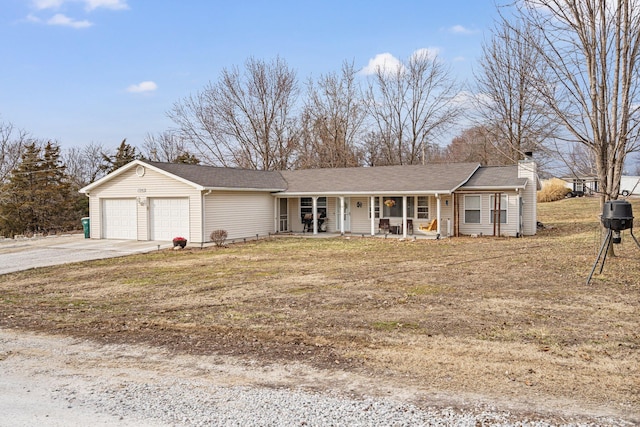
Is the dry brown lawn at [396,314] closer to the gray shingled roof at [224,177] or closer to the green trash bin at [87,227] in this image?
the gray shingled roof at [224,177]

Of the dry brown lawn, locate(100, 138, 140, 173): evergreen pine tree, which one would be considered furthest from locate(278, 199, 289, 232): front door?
locate(100, 138, 140, 173): evergreen pine tree

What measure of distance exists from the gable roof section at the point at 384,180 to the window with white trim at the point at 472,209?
2.81 ft

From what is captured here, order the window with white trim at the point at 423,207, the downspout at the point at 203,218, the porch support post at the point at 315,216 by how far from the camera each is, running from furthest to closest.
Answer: the porch support post at the point at 315,216 < the window with white trim at the point at 423,207 < the downspout at the point at 203,218

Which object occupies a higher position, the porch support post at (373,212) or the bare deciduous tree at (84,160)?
the bare deciduous tree at (84,160)

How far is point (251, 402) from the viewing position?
3.82m

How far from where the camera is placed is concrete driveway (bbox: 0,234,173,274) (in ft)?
44.2

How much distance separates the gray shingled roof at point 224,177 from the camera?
18.5m

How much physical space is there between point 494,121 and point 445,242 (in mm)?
4596

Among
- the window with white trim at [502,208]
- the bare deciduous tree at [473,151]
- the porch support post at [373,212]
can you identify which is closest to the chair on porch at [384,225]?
the porch support post at [373,212]

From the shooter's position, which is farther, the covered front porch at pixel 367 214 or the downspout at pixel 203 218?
the covered front porch at pixel 367 214

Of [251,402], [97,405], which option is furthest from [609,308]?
[97,405]

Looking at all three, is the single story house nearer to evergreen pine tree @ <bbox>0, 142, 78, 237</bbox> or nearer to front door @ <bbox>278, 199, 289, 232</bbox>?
front door @ <bbox>278, 199, 289, 232</bbox>

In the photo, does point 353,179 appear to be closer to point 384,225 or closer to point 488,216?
point 384,225

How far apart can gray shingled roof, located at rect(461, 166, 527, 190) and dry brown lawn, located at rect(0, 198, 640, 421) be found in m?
5.45
